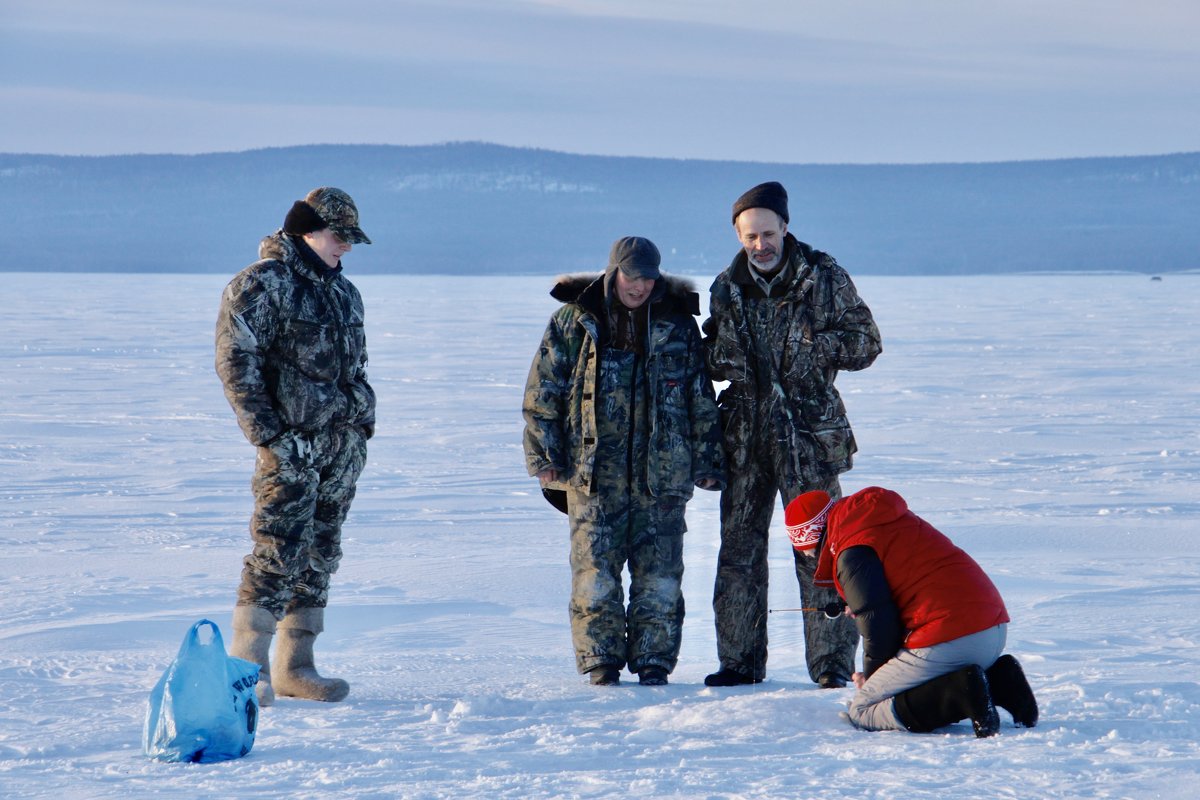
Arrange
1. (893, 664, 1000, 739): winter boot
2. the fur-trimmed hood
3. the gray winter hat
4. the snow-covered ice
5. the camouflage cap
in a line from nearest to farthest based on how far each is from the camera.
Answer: the snow-covered ice, (893, 664, 1000, 739): winter boot, the camouflage cap, the gray winter hat, the fur-trimmed hood

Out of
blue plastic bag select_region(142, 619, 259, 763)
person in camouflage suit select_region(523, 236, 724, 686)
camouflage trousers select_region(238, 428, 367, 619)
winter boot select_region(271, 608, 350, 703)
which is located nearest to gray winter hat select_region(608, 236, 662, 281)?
person in camouflage suit select_region(523, 236, 724, 686)

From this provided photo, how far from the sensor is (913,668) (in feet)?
10.9

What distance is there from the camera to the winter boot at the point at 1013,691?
10.8 ft

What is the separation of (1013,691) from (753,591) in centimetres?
97

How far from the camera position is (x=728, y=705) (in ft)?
11.7

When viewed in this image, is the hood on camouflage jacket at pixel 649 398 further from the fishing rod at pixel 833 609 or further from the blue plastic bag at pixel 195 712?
the blue plastic bag at pixel 195 712

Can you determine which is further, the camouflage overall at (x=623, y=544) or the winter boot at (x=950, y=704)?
the camouflage overall at (x=623, y=544)

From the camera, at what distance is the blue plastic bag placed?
3086 mm

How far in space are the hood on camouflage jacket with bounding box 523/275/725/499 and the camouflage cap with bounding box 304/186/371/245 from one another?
622 mm

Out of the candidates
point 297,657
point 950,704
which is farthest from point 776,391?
point 297,657

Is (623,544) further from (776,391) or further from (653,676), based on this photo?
(776,391)

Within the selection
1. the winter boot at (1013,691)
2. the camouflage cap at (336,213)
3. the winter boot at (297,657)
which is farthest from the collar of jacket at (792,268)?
the winter boot at (297,657)

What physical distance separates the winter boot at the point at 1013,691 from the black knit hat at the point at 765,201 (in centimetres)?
140

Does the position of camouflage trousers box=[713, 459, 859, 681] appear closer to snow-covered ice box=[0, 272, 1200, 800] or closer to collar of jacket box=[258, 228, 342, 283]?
snow-covered ice box=[0, 272, 1200, 800]
